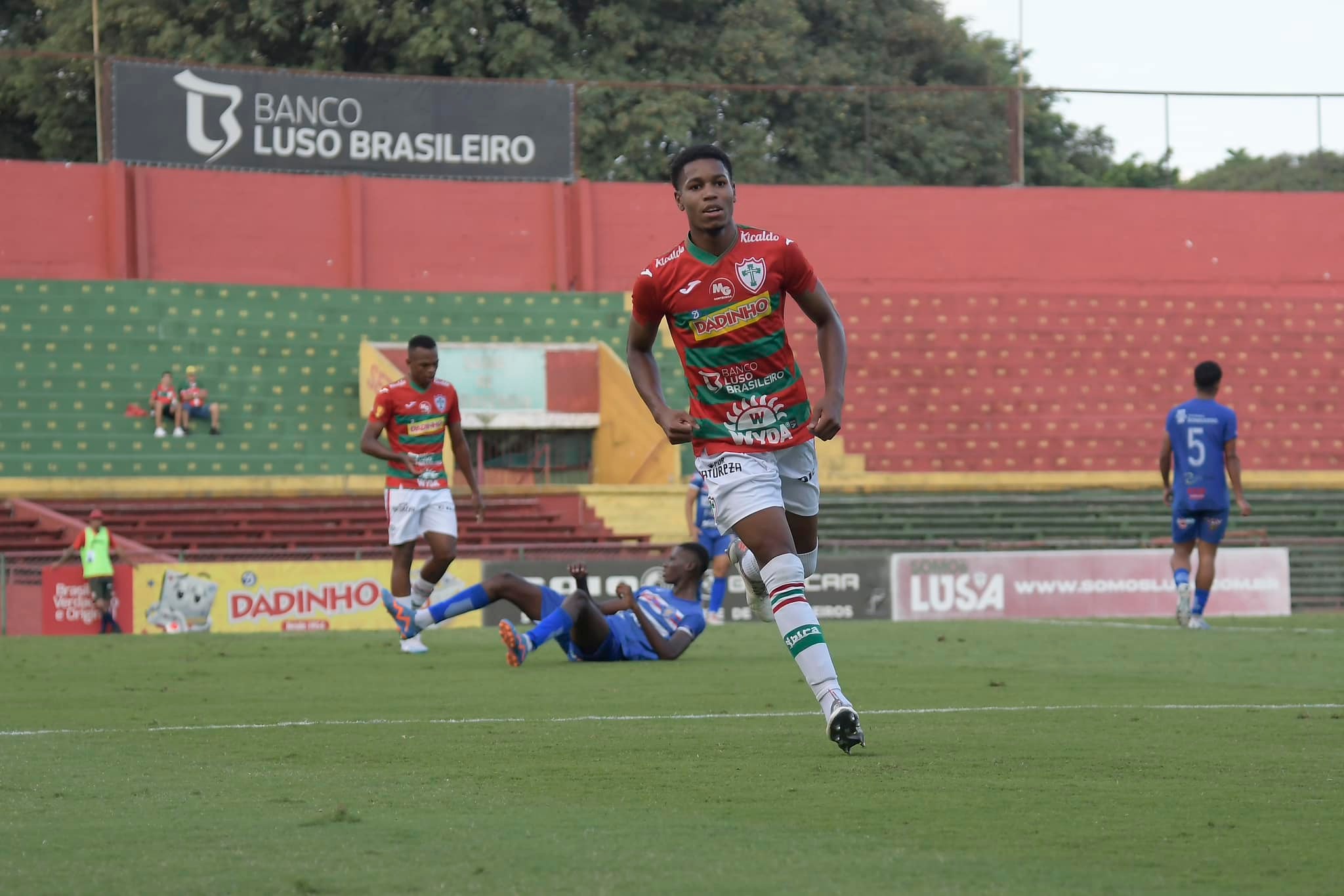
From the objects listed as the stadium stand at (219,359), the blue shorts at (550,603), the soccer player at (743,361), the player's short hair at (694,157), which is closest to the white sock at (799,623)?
the soccer player at (743,361)

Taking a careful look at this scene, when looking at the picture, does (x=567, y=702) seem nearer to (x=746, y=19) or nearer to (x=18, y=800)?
(x=18, y=800)

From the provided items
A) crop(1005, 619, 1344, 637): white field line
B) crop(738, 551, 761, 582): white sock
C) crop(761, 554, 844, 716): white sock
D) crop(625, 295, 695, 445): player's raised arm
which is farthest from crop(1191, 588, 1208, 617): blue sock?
crop(761, 554, 844, 716): white sock

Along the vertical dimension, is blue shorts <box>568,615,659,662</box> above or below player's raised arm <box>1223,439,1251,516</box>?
below

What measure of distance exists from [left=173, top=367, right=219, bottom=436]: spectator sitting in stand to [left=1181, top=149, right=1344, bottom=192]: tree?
2349 cm

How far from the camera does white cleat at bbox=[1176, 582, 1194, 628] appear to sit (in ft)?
52.4

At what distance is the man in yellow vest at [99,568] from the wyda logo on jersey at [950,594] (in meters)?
10.2

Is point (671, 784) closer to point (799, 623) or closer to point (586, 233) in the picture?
point (799, 623)

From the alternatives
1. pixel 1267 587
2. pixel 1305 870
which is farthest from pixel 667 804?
pixel 1267 587

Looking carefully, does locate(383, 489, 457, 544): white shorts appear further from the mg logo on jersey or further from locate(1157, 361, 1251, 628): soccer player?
the mg logo on jersey

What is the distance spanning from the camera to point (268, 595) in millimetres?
21953

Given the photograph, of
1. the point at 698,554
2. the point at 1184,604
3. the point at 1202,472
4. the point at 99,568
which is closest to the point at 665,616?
the point at 698,554

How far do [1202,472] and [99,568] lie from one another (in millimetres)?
13202

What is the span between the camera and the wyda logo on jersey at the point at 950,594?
23062 mm

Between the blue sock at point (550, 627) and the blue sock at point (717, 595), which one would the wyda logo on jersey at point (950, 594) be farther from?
Result: the blue sock at point (550, 627)
